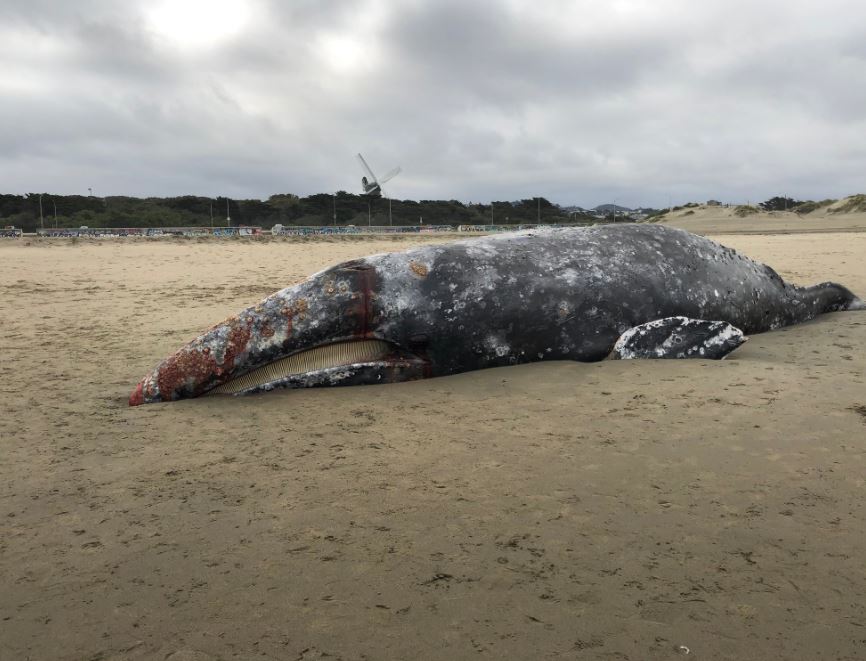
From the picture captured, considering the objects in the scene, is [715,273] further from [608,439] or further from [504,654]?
[504,654]

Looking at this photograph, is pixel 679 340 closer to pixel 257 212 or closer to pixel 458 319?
pixel 458 319

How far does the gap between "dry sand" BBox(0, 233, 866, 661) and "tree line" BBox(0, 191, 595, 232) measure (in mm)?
58427

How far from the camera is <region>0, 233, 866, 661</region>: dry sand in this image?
1.99 meters

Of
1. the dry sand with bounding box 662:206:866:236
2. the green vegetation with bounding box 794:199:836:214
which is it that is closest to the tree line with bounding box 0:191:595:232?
the dry sand with bounding box 662:206:866:236

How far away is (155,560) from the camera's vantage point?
246 centimetres

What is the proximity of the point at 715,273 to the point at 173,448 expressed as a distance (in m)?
5.14

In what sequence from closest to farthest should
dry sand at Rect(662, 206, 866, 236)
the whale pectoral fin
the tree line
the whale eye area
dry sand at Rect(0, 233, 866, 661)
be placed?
dry sand at Rect(0, 233, 866, 661)
the whale eye area
the whale pectoral fin
dry sand at Rect(662, 206, 866, 236)
the tree line

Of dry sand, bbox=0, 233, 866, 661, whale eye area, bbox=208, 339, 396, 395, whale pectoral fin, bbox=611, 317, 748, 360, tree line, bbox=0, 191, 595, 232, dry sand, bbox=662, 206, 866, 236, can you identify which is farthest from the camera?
tree line, bbox=0, 191, 595, 232

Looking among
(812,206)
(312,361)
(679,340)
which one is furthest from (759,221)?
(312,361)

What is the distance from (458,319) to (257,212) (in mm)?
68370

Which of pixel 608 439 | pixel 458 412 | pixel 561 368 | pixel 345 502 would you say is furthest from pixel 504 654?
pixel 561 368

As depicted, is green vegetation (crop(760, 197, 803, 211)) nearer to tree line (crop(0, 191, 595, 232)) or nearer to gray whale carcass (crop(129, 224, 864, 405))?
tree line (crop(0, 191, 595, 232))

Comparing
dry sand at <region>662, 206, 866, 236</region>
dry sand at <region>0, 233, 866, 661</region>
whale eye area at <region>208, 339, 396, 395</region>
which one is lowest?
dry sand at <region>0, 233, 866, 661</region>

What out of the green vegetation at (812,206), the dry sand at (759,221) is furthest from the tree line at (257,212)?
the green vegetation at (812,206)
